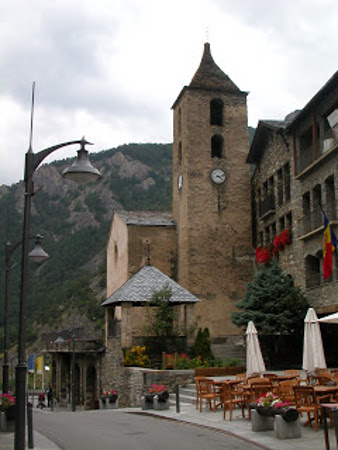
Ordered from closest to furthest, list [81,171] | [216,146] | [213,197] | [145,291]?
1. [81,171]
2. [145,291]
3. [213,197]
4. [216,146]

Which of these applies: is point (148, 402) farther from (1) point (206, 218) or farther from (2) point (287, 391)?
(1) point (206, 218)

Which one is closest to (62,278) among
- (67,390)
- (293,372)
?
(67,390)

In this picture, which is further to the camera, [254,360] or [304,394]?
[254,360]

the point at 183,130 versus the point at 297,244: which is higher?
the point at 183,130

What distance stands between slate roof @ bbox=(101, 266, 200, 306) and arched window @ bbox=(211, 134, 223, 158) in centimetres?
1022

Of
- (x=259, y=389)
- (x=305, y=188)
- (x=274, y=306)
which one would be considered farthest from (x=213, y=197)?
(x=259, y=389)

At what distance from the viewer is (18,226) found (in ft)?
327

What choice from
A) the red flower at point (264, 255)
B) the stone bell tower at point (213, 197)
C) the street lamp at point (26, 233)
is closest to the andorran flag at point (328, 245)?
the red flower at point (264, 255)

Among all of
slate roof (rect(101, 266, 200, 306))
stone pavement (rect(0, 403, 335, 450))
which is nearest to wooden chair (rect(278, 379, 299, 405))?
stone pavement (rect(0, 403, 335, 450))

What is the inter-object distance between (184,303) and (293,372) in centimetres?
1037

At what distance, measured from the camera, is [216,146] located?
3628cm

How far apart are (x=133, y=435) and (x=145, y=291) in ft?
46.7

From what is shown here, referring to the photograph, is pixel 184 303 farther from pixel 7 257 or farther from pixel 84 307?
pixel 84 307

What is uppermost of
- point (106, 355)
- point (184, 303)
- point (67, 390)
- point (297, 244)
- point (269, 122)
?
point (269, 122)
